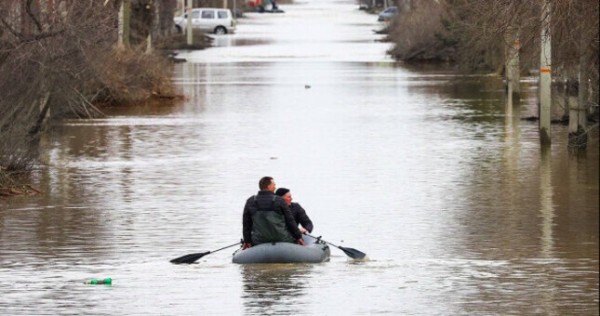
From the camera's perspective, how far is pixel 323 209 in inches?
972

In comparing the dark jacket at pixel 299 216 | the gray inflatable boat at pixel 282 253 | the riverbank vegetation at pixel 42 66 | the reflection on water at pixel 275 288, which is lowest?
the reflection on water at pixel 275 288

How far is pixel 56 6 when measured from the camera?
96.5ft

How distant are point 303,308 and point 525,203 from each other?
966 cm

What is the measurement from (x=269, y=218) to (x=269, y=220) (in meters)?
0.03

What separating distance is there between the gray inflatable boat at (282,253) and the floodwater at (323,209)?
19 cm

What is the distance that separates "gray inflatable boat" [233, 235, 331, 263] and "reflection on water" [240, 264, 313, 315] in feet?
0.30

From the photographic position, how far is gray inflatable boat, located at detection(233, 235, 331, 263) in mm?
18484

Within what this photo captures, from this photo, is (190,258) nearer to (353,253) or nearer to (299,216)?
(299,216)

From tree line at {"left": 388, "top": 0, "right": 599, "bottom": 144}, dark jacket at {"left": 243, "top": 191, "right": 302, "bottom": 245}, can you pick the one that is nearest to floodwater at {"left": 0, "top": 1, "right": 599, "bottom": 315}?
dark jacket at {"left": 243, "top": 191, "right": 302, "bottom": 245}

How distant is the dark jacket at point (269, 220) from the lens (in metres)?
18.4

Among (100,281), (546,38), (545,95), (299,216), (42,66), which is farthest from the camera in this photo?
(545,95)

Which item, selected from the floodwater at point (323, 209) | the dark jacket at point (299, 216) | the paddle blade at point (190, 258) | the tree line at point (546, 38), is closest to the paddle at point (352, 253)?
the floodwater at point (323, 209)

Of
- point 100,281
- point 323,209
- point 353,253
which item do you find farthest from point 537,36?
point 100,281

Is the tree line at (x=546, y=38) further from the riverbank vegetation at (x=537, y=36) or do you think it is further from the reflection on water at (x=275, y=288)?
the reflection on water at (x=275, y=288)
